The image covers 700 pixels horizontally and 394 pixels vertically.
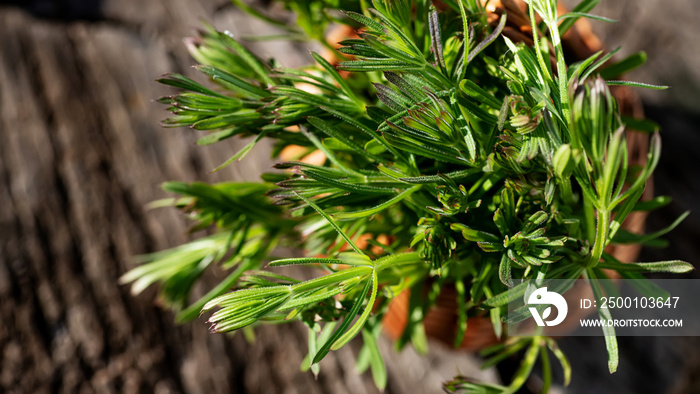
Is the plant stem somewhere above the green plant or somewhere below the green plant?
below

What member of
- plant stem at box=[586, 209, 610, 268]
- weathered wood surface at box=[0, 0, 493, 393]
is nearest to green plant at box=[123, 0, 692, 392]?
plant stem at box=[586, 209, 610, 268]

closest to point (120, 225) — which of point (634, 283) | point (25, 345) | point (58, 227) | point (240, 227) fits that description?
point (58, 227)

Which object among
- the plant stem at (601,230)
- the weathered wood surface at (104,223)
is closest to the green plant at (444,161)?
the plant stem at (601,230)

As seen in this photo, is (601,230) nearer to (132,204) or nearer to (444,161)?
(444,161)

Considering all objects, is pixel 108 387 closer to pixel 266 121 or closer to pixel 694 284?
pixel 266 121

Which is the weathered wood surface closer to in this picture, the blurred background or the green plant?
the blurred background

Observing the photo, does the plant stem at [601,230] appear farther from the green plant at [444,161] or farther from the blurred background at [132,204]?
the blurred background at [132,204]

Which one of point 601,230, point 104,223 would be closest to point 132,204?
point 104,223

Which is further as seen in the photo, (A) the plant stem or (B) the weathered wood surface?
(B) the weathered wood surface
